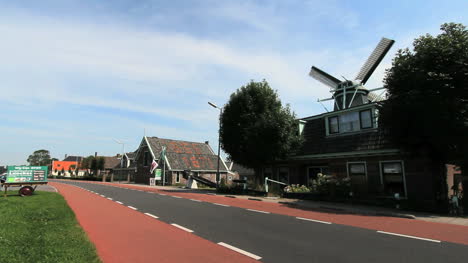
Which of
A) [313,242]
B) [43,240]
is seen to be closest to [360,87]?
[313,242]

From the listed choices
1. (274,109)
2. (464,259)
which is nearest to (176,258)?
(464,259)

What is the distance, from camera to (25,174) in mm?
18750

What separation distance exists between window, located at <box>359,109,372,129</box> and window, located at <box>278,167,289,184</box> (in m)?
7.10

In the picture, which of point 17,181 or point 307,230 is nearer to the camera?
point 307,230

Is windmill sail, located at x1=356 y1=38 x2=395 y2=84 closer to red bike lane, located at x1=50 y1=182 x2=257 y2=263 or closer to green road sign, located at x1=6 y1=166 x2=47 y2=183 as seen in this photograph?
red bike lane, located at x1=50 y1=182 x2=257 y2=263

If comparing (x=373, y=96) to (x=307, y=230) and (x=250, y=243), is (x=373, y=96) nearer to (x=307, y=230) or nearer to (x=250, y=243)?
(x=307, y=230)

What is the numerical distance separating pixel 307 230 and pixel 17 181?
1995 cm

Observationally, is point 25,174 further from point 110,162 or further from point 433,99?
point 110,162

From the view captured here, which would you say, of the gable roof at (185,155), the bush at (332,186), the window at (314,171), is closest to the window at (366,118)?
the window at (314,171)

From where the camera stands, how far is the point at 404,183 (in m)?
15.5

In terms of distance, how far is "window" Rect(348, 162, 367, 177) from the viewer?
17.4 m

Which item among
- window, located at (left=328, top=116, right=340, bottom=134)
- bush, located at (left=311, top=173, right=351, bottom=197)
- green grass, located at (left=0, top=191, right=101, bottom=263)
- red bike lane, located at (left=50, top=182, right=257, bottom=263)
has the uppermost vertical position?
window, located at (left=328, top=116, right=340, bottom=134)

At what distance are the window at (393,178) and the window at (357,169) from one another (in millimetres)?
1181

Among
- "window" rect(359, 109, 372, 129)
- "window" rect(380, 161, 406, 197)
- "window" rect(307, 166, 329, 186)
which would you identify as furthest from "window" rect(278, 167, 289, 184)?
"window" rect(380, 161, 406, 197)
